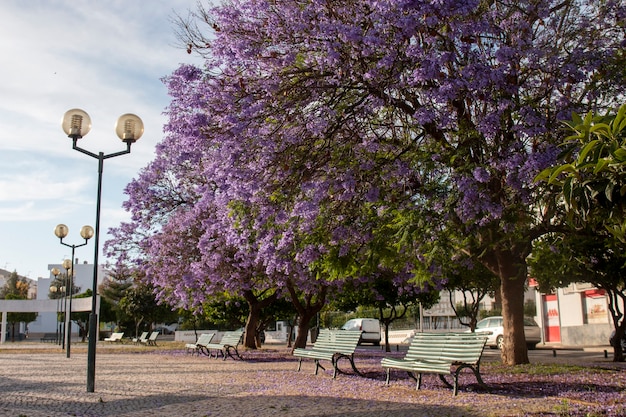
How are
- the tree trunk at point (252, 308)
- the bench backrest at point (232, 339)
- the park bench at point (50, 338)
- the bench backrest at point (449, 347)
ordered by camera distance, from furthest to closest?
the park bench at point (50, 338), the tree trunk at point (252, 308), the bench backrest at point (232, 339), the bench backrest at point (449, 347)

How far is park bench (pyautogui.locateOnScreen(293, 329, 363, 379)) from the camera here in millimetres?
12375

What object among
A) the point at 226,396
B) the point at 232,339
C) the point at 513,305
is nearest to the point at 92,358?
the point at 226,396

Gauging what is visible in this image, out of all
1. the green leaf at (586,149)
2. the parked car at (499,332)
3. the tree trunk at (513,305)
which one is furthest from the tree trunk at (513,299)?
the parked car at (499,332)

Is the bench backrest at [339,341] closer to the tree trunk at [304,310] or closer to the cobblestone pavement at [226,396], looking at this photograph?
the cobblestone pavement at [226,396]

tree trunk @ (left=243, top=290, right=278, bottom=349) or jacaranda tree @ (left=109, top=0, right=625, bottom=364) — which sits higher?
jacaranda tree @ (left=109, top=0, right=625, bottom=364)

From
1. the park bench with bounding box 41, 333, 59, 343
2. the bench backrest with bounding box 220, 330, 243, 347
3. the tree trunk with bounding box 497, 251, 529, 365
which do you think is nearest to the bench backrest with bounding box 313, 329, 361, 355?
the tree trunk with bounding box 497, 251, 529, 365

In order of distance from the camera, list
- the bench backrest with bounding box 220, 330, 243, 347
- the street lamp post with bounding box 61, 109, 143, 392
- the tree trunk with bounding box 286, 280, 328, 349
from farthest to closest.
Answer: the tree trunk with bounding box 286, 280, 328, 349 < the bench backrest with bounding box 220, 330, 243, 347 < the street lamp post with bounding box 61, 109, 143, 392

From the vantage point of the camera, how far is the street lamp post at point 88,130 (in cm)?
1104

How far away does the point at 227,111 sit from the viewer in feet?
34.9

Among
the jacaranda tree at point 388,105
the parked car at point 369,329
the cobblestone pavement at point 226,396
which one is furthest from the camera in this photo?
the parked car at point 369,329

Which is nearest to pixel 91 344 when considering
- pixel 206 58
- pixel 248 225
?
pixel 248 225

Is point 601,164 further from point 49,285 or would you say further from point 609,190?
point 49,285

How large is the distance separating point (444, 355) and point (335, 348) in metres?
3.43

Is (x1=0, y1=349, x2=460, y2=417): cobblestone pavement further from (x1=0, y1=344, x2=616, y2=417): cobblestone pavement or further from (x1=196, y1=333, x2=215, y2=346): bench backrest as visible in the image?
(x1=196, y1=333, x2=215, y2=346): bench backrest
